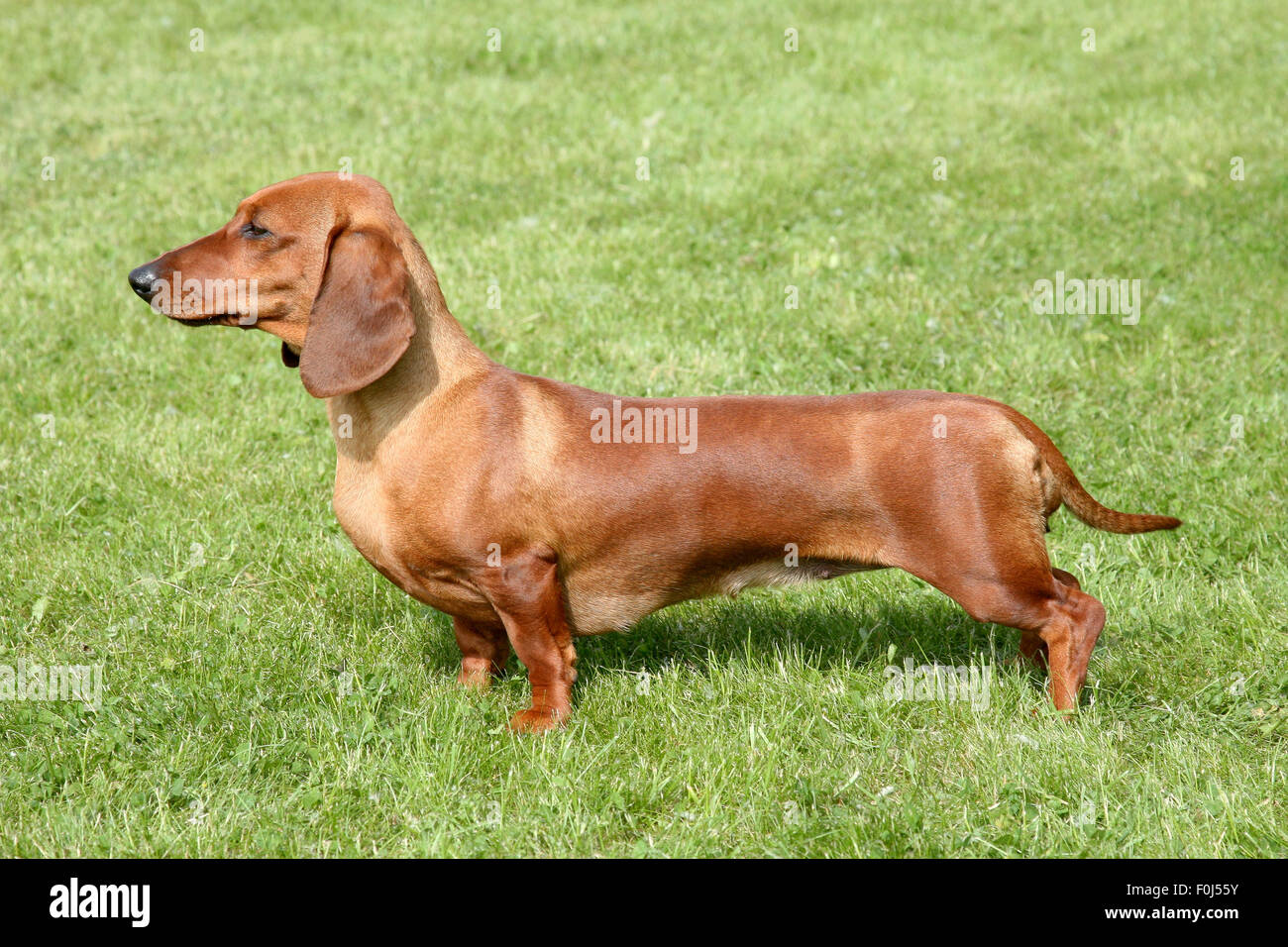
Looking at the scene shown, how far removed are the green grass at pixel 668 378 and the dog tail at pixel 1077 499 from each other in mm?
567

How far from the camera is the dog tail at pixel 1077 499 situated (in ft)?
12.4

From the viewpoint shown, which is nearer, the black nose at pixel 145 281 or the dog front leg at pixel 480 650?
the black nose at pixel 145 281

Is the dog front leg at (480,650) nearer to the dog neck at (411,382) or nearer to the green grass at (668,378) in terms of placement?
the green grass at (668,378)

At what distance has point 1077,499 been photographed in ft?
12.9

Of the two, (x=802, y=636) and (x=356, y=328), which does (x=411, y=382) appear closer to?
(x=356, y=328)

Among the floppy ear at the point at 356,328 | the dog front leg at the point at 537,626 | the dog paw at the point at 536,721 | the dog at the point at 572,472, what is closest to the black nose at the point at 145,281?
the dog at the point at 572,472

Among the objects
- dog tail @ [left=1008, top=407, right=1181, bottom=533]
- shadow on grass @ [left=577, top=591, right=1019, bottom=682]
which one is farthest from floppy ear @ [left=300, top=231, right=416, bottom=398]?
dog tail @ [left=1008, top=407, right=1181, bottom=533]

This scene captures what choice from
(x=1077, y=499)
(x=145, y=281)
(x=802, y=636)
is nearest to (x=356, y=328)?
(x=145, y=281)

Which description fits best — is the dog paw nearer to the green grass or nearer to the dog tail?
the green grass

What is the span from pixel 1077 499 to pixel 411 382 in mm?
2164

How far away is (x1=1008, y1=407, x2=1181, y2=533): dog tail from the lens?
377 centimetres
